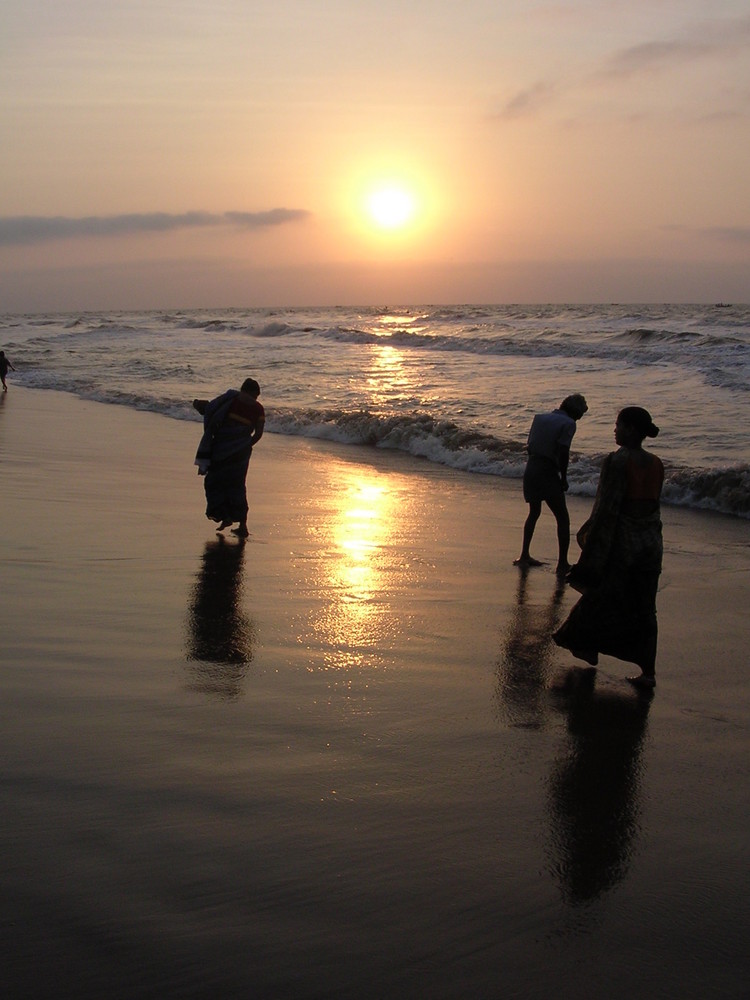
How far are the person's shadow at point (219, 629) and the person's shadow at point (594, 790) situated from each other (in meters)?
1.66

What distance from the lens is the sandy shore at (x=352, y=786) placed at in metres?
2.89

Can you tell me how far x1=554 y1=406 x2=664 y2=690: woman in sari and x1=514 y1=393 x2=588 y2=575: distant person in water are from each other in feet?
8.74

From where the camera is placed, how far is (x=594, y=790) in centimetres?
409

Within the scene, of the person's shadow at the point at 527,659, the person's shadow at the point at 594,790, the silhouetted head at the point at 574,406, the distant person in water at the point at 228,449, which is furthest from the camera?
the distant person in water at the point at 228,449

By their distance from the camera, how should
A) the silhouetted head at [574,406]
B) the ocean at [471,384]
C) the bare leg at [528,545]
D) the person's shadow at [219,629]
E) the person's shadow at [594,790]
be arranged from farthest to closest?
the ocean at [471,384] → the bare leg at [528,545] → the silhouetted head at [574,406] → the person's shadow at [219,629] → the person's shadow at [594,790]

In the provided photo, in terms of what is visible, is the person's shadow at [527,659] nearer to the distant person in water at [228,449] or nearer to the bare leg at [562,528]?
the bare leg at [562,528]

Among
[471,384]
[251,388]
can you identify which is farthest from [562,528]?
[471,384]

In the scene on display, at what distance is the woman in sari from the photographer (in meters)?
5.44

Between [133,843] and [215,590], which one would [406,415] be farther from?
[133,843]

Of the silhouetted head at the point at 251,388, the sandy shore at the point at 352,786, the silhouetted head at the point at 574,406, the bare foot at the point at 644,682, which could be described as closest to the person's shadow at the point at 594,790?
the sandy shore at the point at 352,786

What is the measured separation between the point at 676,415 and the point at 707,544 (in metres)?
9.72

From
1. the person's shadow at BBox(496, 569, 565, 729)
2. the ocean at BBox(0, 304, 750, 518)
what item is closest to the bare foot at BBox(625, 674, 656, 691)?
the person's shadow at BBox(496, 569, 565, 729)

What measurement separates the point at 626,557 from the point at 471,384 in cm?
2150

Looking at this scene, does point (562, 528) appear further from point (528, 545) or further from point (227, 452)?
point (227, 452)
